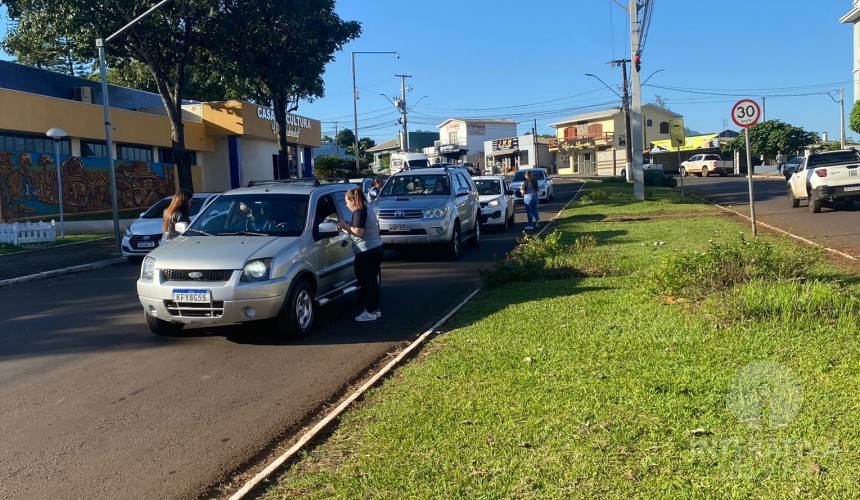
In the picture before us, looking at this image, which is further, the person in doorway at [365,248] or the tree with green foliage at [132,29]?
the tree with green foliage at [132,29]

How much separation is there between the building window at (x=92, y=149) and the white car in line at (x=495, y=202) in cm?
1720

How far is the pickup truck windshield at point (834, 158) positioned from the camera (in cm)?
1964

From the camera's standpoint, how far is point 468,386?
555 cm

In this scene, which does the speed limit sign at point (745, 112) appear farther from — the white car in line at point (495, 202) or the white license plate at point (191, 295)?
the white license plate at point (191, 295)

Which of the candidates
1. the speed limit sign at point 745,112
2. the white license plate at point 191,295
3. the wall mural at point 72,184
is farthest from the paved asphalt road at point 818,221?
the wall mural at point 72,184

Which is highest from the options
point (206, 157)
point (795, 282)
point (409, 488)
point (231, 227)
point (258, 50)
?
point (258, 50)

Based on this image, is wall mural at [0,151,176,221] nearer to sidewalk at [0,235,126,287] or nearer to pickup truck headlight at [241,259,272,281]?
sidewalk at [0,235,126,287]

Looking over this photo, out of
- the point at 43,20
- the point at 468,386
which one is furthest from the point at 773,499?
the point at 43,20

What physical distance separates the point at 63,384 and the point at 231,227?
277 centimetres

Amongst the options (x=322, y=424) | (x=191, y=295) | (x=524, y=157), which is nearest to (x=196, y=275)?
(x=191, y=295)

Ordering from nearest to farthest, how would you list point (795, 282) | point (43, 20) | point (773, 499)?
1. point (773, 499)
2. point (795, 282)
3. point (43, 20)

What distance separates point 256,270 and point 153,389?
1.71m

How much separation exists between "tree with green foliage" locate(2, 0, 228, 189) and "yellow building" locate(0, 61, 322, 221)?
2.90 metres

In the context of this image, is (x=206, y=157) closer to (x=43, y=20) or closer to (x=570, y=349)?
(x=43, y=20)
